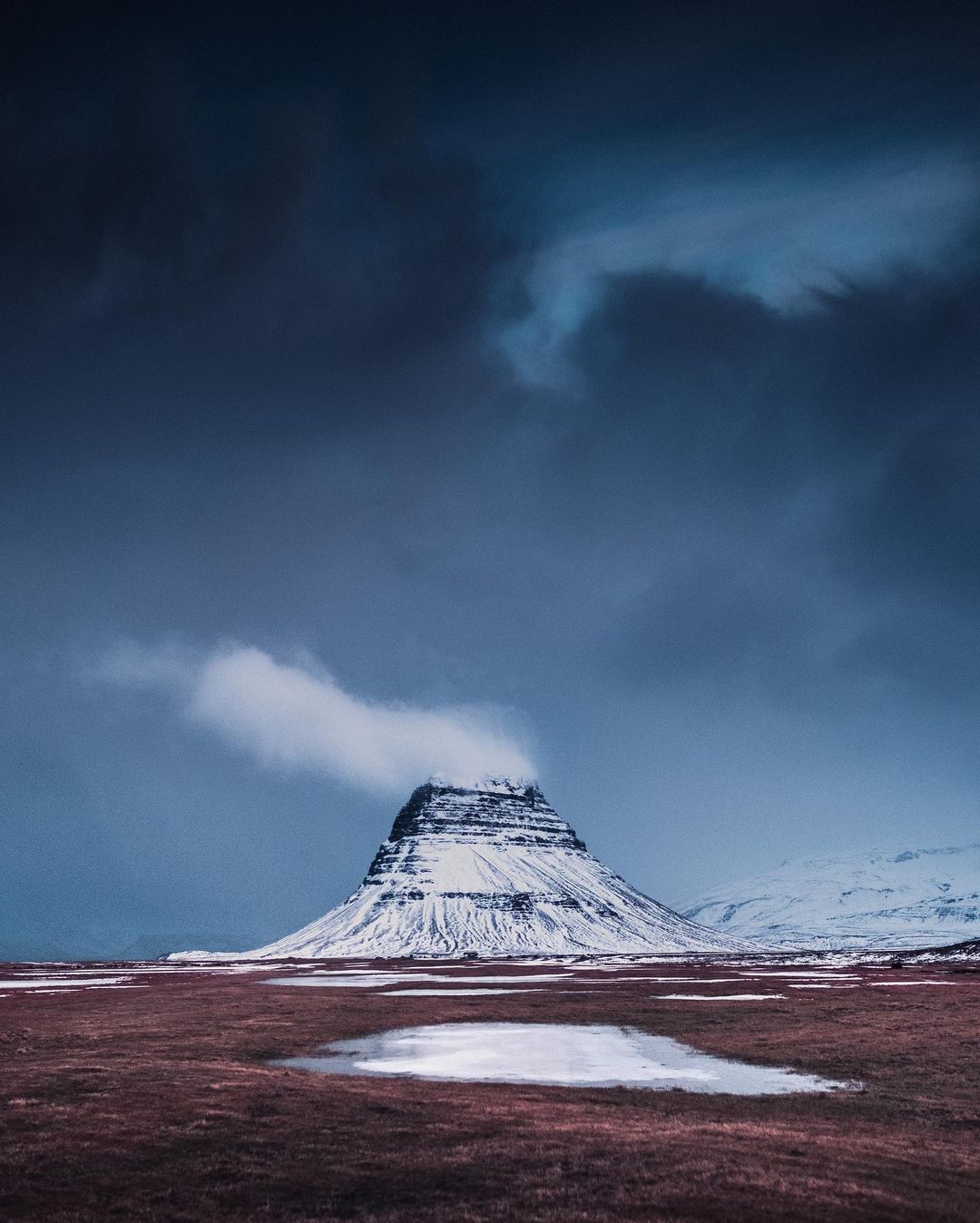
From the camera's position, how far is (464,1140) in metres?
26.0

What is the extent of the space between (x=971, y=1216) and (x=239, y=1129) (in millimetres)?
18389

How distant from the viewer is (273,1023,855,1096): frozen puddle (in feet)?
125

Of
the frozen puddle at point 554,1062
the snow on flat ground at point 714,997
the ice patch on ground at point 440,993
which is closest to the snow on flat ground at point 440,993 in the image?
the ice patch on ground at point 440,993

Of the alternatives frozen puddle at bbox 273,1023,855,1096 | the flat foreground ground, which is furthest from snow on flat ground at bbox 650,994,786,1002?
the flat foreground ground

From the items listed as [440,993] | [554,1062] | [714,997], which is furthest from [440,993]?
[554,1062]

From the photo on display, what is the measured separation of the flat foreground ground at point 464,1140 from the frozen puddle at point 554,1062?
223 centimetres

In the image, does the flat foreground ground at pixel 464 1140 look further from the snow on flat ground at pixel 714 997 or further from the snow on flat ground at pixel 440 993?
the snow on flat ground at pixel 440 993

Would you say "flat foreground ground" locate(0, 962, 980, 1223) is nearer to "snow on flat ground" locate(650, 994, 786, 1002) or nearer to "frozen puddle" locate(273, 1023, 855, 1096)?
"frozen puddle" locate(273, 1023, 855, 1096)

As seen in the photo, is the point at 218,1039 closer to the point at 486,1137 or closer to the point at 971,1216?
the point at 486,1137

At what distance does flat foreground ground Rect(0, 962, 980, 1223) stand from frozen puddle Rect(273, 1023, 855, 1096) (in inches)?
87.9

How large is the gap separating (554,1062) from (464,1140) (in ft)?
64.3

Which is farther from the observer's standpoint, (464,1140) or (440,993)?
(440,993)

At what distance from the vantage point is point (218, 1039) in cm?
5144

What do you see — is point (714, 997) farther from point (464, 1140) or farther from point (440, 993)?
point (464, 1140)
